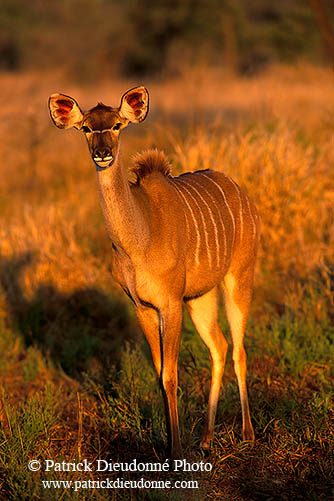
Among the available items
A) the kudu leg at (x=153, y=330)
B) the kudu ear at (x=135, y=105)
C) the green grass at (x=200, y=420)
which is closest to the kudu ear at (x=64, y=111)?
the kudu ear at (x=135, y=105)

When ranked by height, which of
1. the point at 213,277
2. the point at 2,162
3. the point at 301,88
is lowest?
the point at 213,277

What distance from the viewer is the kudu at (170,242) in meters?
3.43

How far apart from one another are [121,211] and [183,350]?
2.05 m

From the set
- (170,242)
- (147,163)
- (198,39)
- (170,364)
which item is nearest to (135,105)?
(147,163)

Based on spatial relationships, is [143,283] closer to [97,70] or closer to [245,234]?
[245,234]

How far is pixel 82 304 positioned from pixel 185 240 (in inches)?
94.3

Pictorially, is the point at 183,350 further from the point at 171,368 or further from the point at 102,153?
the point at 102,153

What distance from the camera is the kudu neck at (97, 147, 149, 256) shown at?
3.36 metres

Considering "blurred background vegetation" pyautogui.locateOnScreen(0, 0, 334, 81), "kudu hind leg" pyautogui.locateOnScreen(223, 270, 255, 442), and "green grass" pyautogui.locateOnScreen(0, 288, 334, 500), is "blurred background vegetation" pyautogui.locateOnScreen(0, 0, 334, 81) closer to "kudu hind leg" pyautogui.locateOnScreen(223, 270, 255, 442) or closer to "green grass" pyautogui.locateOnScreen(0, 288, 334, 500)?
Result: "green grass" pyautogui.locateOnScreen(0, 288, 334, 500)

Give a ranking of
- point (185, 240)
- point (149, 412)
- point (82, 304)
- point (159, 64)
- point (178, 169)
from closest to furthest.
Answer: point (185, 240)
point (149, 412)
point (82, 304)
point (178, 169)
point (159, 64)

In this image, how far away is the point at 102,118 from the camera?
3355 mm

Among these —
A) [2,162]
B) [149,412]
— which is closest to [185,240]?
[149,412]

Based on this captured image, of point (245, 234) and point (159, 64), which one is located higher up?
point (159, 64)

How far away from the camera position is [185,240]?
3826 mm
